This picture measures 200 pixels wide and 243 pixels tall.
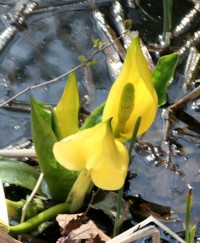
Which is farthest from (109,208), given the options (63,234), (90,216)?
(63,234)

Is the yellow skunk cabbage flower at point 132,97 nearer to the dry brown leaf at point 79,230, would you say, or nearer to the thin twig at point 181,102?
the dry brown leaf at point 79,230

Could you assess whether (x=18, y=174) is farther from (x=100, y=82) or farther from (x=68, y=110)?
(x=100, y=82)

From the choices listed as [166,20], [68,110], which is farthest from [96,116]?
[166,20]

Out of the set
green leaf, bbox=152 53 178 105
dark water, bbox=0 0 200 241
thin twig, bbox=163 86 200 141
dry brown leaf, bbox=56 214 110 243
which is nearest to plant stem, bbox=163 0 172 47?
dark water, bbox=0 0 200 241

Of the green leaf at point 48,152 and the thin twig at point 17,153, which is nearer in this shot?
the green leaf at point 48,152

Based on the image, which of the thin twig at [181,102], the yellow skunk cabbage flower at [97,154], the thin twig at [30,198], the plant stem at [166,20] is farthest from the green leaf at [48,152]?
the plant stem at [166,20]

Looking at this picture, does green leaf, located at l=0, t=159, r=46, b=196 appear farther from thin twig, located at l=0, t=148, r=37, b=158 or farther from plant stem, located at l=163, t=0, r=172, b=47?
plant stem, located at l=163, t=0, r=172, b=47

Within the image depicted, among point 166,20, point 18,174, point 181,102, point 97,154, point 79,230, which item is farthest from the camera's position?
point 166,20
